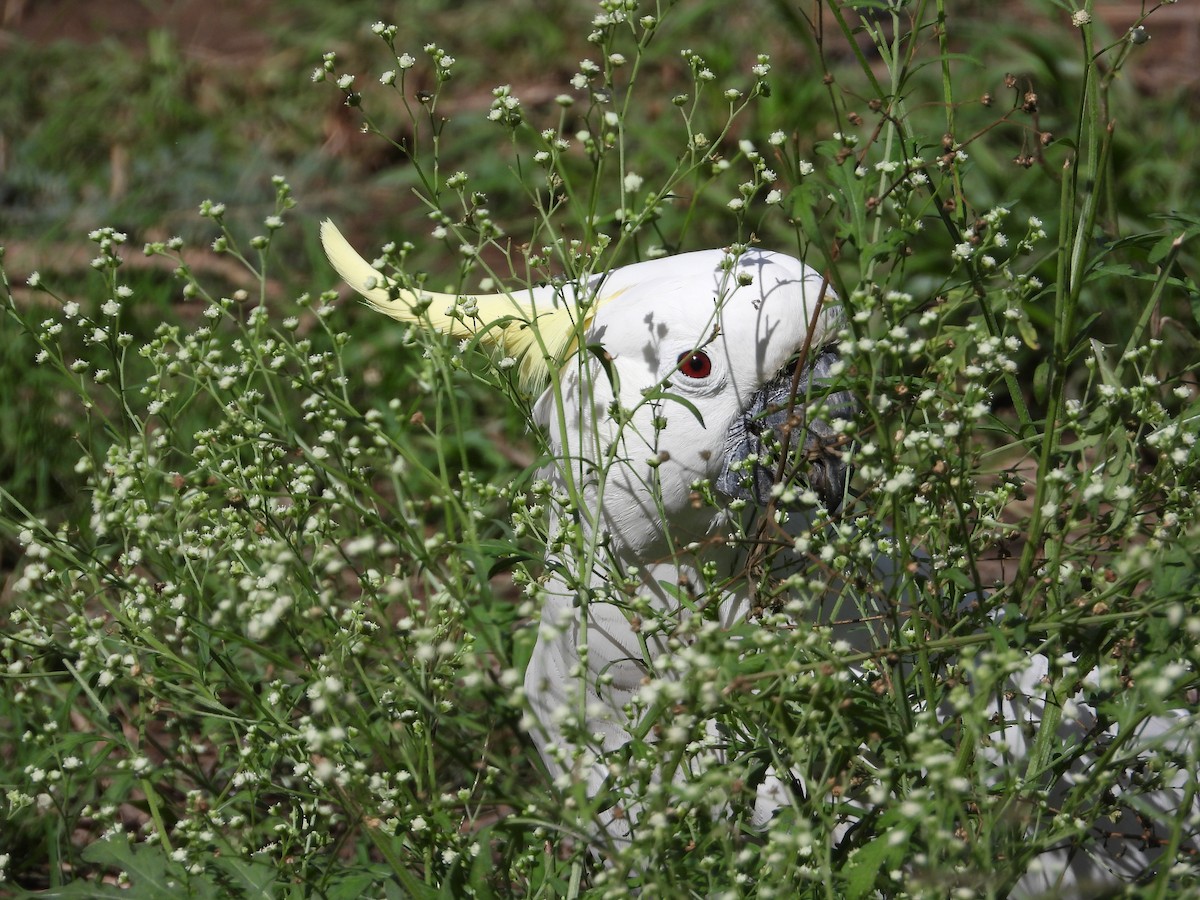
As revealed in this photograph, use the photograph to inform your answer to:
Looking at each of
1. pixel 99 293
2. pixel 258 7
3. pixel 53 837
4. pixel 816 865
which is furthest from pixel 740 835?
pixel 258 7

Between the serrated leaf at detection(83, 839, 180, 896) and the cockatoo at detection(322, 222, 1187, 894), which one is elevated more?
the cockatoo at detection(322, 222, 1187, 894)

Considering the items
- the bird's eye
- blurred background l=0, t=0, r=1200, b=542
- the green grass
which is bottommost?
the green grass

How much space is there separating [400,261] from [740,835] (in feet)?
2.51

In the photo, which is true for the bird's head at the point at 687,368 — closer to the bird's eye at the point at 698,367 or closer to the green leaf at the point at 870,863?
the bird's eye at the point at 698,367

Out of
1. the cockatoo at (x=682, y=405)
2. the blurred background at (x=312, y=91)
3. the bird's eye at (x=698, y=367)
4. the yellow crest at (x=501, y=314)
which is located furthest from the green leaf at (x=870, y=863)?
the blurred background at (x=312, y=91)

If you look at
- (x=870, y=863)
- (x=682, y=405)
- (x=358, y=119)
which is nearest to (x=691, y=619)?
(x=870, y=863)

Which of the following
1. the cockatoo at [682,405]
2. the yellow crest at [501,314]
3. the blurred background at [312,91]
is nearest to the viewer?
Result: the cockatoo at [682,405]

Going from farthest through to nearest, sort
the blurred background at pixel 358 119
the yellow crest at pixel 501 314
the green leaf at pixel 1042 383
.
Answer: the blurred background at pixel 358 119
the yellow crest at pixel 501 314
the green leaf at pixel 1042 383

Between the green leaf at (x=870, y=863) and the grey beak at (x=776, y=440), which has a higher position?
the grey beak at (x=776, y=440)

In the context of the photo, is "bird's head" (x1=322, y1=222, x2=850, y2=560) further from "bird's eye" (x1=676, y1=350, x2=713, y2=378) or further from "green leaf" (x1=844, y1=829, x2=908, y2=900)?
"green leaf" (x1=844, y1=829, x2=908, y2=900)

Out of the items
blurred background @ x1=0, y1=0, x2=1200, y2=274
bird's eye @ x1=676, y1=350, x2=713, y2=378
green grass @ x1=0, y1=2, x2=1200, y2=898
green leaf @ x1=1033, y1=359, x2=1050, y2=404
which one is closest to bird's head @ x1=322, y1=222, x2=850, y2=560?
bird's eye @ x1=676, y1=350, x2=713, y2=378

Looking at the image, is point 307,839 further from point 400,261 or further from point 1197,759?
point 1197,759

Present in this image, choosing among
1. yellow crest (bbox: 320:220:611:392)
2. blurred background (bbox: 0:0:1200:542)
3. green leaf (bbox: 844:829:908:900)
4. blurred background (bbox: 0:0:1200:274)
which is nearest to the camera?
green leaf (bbox: 844:829:908:900)

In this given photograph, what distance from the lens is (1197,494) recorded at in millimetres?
1435
